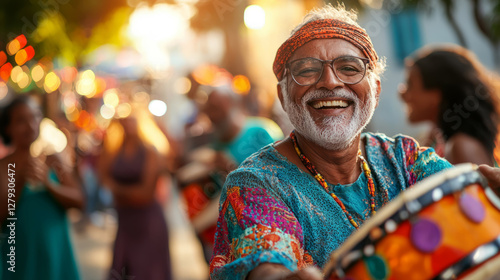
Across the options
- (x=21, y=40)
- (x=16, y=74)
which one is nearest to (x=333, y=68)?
(x=21, y=40)

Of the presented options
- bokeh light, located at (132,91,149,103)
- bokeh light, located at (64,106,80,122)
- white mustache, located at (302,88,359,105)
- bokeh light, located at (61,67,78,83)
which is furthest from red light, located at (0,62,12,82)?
white mustache, located at (302,88,359,105)

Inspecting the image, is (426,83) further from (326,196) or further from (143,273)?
(143,273)

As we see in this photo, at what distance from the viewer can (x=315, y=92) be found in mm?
1997

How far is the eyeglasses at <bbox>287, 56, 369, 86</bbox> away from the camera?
1.99 m

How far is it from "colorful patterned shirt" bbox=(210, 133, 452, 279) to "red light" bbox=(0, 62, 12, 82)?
36.4 ft

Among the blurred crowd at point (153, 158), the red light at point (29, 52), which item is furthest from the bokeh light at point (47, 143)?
the red light at point (29, 52)

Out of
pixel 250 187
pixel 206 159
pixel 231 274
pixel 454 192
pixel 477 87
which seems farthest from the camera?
pixel 206 159

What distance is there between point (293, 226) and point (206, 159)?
326 cm

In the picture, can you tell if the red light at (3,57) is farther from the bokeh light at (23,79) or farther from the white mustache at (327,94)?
the white mustache at (327,94)

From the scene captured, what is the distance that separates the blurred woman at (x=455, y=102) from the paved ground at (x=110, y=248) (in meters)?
3.00

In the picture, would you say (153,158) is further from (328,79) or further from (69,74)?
(69,74)

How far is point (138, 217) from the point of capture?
5.55 metres

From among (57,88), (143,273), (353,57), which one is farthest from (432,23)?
(353,57)

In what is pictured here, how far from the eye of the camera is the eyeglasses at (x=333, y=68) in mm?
1986
